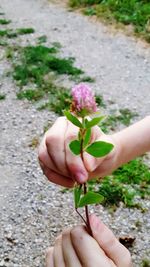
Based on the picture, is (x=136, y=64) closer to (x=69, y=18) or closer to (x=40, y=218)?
(x=69, y=18)

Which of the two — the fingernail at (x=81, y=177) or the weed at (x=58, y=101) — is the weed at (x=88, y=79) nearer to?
the weed at (x=58, y=101)

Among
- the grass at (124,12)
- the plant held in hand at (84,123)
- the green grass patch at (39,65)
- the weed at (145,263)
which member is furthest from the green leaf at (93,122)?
the grass at (124,12)

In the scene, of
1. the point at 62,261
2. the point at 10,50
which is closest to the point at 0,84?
the point at 10,50

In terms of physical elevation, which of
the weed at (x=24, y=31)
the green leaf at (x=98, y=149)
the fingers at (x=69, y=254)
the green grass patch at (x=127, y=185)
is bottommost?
the weed at (x=24, y=31)

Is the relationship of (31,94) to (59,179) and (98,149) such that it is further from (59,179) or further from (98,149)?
(98,149)

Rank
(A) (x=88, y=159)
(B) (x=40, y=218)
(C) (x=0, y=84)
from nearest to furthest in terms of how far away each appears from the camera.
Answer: (A) (x=88, y=159) → (B) (x=40, y=218) → (C) (x=0, y=84)

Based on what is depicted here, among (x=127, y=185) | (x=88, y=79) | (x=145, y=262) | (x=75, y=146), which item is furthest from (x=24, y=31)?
(x=75, y=146)

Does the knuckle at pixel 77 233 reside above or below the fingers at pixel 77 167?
below
